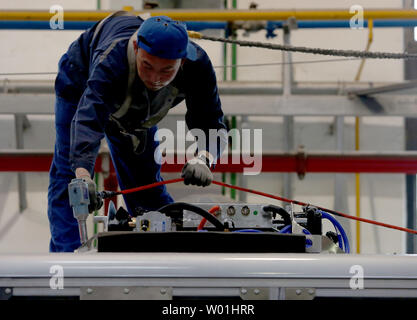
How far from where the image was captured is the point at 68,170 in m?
1.69

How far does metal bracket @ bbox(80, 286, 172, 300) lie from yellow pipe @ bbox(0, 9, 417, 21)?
173 centimetres

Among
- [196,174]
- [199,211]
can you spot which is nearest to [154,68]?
[196,174]

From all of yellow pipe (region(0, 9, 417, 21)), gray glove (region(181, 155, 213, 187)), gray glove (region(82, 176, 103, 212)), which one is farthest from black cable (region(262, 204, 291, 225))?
yellow pipe (region(0, 9, 417, 21))

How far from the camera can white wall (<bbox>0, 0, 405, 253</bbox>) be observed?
3125 millimetres

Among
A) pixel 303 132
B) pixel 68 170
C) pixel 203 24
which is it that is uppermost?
pixel 203 24

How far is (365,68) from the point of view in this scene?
3164 mm

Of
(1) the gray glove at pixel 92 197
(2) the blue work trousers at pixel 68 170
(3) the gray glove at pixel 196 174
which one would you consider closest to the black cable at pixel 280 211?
(3) the gray glove at pixel 196 174

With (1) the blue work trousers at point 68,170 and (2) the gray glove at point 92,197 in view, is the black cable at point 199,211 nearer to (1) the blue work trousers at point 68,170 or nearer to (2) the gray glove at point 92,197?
(2) the gray glove at point 92,197

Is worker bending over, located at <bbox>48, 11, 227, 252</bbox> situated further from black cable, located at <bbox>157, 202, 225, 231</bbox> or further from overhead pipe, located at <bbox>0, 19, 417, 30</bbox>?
overhead pipe, located at <bbox>0, 19, 417, 30</bbox>

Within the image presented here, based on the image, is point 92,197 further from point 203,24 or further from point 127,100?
point 203,24

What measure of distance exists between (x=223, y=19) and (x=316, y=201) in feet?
4.74

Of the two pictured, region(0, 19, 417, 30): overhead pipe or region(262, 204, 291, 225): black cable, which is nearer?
region(262, 204, 291, 225): black cable

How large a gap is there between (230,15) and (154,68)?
1016mm
